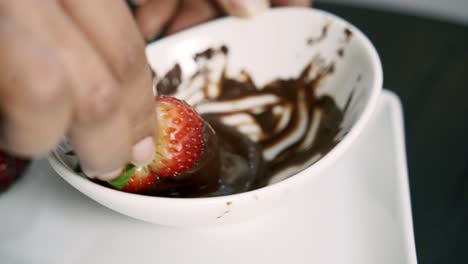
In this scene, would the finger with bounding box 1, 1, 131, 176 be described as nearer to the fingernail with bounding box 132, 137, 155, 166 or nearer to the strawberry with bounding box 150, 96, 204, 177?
the fingernail with bounding box 132, 137, 155, 166

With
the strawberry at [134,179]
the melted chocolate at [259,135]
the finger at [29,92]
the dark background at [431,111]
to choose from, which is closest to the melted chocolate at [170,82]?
the melted chocolate at [259,135]

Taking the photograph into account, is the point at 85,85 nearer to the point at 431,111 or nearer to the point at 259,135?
the point at 259,135

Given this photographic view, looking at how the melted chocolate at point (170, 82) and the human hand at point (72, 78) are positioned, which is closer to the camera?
the human hand at point (72, 78)

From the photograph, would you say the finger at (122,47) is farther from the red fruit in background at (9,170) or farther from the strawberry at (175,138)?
the red fruit in background at (9,170)

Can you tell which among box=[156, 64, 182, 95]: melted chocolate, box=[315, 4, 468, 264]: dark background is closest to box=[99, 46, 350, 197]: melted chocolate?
box=[156, 64, 182, 95]: melted chocolate

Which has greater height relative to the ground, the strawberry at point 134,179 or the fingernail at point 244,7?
the fingernail at point 244,7

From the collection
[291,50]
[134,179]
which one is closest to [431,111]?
[291,50]

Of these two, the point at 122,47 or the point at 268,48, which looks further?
the point at 268,48
